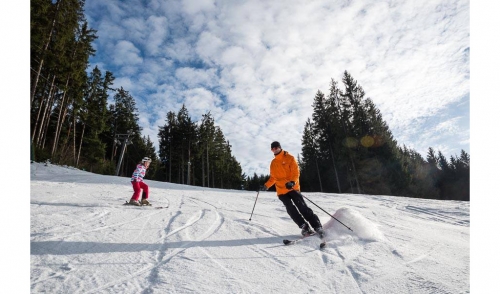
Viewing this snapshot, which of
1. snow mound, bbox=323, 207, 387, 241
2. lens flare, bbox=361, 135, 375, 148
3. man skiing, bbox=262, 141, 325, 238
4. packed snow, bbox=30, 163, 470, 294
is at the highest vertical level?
lens flare, bbox=361, 135, 375, 148

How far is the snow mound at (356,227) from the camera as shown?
4031 millimetres

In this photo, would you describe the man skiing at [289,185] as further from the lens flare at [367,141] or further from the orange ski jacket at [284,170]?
the lens flare at [367,141]

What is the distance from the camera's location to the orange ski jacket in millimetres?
4555

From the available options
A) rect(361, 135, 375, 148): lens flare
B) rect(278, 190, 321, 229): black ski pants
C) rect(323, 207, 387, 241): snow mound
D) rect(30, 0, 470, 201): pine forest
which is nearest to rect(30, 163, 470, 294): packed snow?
rect(323, 207, 387, 241): snow mound

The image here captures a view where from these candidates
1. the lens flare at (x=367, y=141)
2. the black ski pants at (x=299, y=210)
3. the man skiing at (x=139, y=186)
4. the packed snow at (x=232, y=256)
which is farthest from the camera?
the lens flare at (x=367, y=141)

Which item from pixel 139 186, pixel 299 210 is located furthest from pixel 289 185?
pixel 139 186

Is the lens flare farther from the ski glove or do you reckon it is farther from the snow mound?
the ski glove

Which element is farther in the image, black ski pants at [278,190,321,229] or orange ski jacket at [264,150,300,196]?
orange ski jacket at [264,150,300,196]

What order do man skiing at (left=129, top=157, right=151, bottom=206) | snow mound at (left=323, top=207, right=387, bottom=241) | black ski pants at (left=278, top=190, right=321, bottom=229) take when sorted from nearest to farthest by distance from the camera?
snow mound at (left=323, top=207, right=387, bottom=241) < black ski pants at (left=278, top=190, right=321, bottom=229) < man skiing at (left=129, top=157, right=151, bottom=206)

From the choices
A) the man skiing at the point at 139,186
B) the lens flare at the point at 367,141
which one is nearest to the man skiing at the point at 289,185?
the man skiing at the point at 139,186

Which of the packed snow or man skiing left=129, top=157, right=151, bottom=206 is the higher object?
man skiing left=129, top=157, right=151, bottom=206

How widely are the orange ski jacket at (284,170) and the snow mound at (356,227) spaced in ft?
3.35

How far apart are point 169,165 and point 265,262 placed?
144 ft
